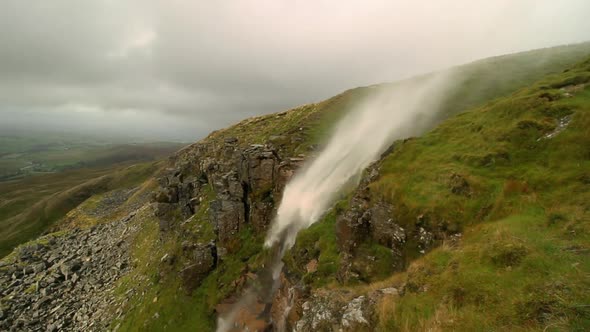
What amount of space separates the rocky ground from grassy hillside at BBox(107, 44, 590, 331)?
485 cm

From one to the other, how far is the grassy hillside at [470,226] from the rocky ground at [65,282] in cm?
485

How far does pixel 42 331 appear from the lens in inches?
1647

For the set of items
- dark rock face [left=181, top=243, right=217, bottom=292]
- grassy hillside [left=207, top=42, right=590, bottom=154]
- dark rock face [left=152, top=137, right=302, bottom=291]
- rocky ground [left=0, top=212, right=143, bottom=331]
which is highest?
grassy hillside [left=207, top=42, right=590, bottom=154]

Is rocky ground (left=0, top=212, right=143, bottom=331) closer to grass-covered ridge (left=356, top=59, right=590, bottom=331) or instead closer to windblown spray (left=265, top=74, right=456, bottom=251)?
windblown spray (left=265, top=74, right=456, bottom=251)

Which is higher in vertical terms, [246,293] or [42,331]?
[246,293]

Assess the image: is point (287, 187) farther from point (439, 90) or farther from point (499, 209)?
point (439, 90)

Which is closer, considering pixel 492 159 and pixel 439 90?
pixel 492 159

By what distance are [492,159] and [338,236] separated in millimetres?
14809

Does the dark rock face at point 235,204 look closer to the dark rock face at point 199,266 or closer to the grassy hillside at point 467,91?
the dark rock face at point 199,266

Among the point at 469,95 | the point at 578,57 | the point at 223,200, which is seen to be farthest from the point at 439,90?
the point at 223,200

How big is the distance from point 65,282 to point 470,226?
2569 inches

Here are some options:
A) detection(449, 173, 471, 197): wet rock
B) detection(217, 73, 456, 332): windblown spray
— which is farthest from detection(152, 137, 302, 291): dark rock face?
detection(449, 173, 471, 197): wet rock

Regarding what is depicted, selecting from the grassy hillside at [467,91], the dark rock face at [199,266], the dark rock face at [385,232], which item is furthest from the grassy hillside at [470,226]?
the grassy hillside at [467,91]

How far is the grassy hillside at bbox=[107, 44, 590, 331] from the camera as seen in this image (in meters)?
A: 13.1
